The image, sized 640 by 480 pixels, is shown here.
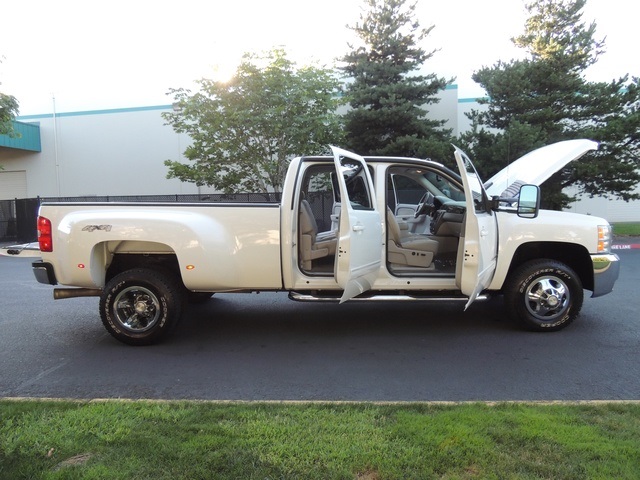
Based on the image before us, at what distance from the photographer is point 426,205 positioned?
270 inches

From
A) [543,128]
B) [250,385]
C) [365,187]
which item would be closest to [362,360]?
[250,385]

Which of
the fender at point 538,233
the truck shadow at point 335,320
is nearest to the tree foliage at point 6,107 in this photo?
the truck shadow at point 335,320

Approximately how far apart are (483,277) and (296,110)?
13399 mm

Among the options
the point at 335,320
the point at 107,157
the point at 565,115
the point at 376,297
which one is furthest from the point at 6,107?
the point at 565,115

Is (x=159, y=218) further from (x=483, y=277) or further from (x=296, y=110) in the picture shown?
(x=296, y=110)

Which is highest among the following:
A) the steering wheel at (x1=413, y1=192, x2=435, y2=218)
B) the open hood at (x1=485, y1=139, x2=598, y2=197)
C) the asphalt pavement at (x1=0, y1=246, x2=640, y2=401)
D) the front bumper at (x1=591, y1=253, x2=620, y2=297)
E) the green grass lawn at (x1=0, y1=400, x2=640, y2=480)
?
the open hood at (x1=485, y1=139, x2=598, y2=197)

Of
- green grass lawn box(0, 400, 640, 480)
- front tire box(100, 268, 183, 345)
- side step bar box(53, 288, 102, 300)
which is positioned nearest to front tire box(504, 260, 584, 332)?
green grass lawn box(0, 400, 640, 480)

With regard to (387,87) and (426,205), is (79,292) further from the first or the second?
(387,87)

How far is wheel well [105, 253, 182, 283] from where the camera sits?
577 cm

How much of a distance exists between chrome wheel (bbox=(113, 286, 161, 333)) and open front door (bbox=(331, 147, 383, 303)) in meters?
2.05

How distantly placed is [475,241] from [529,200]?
0.82 metres

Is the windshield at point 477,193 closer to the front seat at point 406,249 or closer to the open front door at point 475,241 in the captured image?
the open front door at point 475,241

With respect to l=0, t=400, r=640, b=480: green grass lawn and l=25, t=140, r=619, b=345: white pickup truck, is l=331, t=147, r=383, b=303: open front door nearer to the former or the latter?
l=25, t=140, r=619, b=345: white pickup truck

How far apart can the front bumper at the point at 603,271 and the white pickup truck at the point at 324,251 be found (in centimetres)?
1
